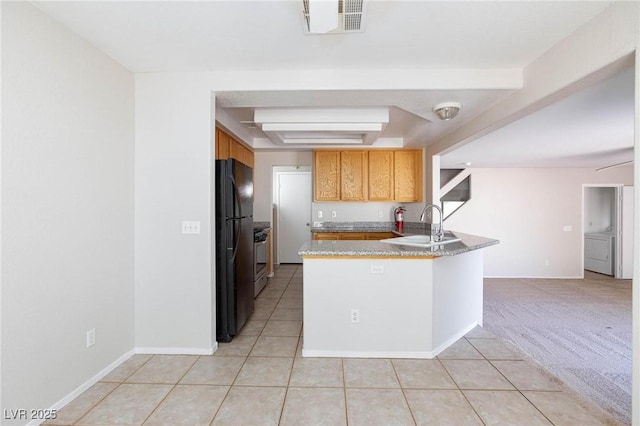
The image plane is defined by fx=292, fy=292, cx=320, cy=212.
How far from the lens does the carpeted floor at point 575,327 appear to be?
7.70 ft

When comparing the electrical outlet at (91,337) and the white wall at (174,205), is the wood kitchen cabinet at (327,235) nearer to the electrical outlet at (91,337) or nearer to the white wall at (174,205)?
the white wall at (174,205)

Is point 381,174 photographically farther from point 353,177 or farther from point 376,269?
point 376,269

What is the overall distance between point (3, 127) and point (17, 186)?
30cm

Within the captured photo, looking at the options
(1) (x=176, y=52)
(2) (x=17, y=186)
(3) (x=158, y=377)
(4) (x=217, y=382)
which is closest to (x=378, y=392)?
(4) (x=217, y=382)

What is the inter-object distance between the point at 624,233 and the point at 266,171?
23.9 feet

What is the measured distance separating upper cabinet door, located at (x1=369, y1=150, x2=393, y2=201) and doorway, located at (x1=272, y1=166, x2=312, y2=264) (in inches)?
62.4

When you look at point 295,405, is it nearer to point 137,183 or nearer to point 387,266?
point 387,266

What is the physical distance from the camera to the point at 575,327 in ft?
11.6

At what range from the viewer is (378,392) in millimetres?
1915

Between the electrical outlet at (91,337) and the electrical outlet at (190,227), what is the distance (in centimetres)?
89

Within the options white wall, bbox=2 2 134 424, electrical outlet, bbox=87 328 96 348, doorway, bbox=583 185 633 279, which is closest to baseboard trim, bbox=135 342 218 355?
white wall, bbox=2 2 134 424

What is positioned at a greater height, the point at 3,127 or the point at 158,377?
the point at 3,127

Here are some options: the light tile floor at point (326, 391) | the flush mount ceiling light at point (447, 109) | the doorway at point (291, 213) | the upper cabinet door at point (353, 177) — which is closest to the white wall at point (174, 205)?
the light tile floor at point (326, 391)

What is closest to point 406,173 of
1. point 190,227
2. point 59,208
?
point 190,227
